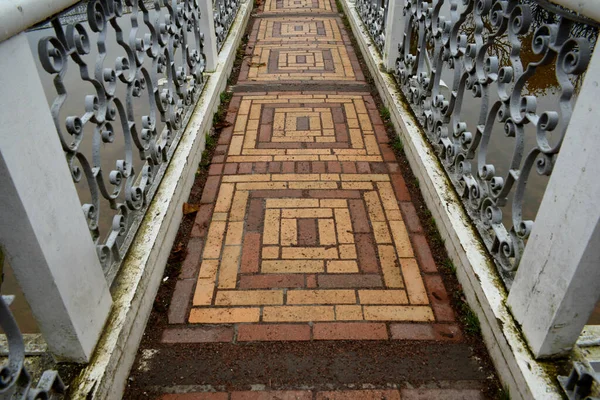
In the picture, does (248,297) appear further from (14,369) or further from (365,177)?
(365,177)

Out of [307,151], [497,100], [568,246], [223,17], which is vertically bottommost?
[307,151]

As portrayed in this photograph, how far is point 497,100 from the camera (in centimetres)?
229

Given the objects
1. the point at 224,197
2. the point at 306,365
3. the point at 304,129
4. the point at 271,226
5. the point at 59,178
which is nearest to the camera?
the point at 59,178

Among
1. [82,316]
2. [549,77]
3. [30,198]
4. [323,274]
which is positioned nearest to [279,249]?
[323,274]

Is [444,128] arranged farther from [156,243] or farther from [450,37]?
[156,243]

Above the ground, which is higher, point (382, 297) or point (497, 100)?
point (497, 100)

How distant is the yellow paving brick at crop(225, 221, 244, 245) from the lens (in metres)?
3.00

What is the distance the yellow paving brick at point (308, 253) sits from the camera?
2869 millimetres

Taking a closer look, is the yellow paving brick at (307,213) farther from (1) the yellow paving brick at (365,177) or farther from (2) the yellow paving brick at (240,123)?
(2) the yellow paving brick at (240,123)

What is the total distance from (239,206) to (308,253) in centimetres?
71

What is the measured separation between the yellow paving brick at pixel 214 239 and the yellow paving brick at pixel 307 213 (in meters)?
0.43

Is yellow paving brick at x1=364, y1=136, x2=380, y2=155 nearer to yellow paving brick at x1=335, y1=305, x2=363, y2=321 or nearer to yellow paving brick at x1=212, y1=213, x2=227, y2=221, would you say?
yellow paving brick at x1=212, y1=213, x2=227, y2=221

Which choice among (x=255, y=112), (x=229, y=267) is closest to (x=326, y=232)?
(x=229, y=267)

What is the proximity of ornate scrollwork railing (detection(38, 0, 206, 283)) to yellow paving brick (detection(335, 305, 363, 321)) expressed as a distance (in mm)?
1158
